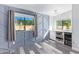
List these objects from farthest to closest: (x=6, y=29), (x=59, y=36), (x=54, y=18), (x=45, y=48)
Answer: (x=59, y=36) → (x=54, y=18) → (x=45, y=48) → (x=6, y=29)

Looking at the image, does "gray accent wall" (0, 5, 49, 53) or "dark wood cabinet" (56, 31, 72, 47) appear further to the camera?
"dark wood cabinet" (56, 31, 72, 47)

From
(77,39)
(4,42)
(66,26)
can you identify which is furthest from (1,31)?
(77,39)

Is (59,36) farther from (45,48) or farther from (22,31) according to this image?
(22,31)

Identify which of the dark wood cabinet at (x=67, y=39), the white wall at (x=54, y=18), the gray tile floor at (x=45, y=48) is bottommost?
the gray tile floor at (x=45, y=48)

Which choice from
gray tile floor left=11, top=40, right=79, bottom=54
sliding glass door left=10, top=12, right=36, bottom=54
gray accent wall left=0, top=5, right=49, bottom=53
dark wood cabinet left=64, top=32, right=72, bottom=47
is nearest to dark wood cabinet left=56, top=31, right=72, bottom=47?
dark wood cabinet left=64, top=32, right=72, bottom=47

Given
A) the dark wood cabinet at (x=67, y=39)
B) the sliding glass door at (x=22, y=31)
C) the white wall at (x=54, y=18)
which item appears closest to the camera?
the sliding glass door at (x=22, y=31)

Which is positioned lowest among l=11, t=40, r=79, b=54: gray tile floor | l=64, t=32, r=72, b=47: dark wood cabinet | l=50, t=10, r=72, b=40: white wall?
l=11, t=40, r=79, b=54: gray tile floor

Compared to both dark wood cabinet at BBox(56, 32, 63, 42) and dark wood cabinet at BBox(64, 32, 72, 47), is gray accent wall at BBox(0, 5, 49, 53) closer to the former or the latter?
dark wood cabinet at BBox(56, 32, 63, 42)

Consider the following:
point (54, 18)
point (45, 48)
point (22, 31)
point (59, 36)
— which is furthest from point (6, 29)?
point (59, 36)

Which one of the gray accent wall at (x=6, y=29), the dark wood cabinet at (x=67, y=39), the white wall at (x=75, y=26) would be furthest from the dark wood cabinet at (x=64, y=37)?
the gray accent wall at (x=6, y=29)

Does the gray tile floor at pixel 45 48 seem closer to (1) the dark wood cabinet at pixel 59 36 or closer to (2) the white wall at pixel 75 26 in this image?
(2) the white wall at pixel 75 26

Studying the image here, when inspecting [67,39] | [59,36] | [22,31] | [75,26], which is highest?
[75,26]

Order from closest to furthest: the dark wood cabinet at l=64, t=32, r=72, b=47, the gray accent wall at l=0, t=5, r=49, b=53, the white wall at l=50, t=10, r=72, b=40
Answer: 1. the gray accent wall at l=0, t=5, r=49, b=53
2. the white wall at l=50, t=10, r=72, b=40
3. the dark wood cabinet at l=64, t=32, r=72, b=47

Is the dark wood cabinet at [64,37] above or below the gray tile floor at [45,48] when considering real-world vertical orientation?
above
